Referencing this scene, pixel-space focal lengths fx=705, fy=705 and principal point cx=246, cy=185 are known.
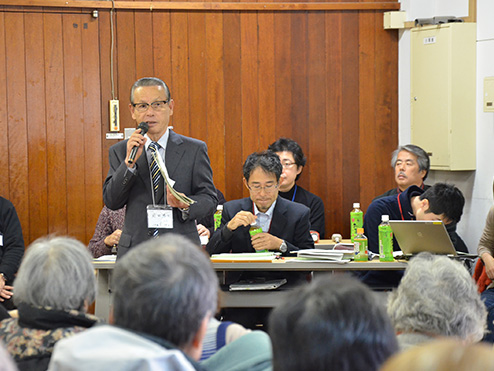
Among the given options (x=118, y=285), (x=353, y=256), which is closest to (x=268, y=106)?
(x=353, y=256)

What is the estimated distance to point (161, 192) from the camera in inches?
134

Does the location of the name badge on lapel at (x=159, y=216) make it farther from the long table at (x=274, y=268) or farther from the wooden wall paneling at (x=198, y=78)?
the wooden wall paneling at (x=198, y=78)

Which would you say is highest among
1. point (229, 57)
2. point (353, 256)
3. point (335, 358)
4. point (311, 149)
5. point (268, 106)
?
point (229, 57)

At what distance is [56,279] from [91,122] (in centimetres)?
413

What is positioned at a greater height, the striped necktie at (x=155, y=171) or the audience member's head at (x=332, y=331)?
the striped necktie at (x=155, y=171)

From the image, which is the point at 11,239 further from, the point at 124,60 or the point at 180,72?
the point at 180,72

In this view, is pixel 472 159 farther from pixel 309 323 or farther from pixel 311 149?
pixel 309 323

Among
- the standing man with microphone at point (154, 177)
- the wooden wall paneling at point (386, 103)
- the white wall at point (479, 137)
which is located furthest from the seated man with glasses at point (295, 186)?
the standing man with microphone at point (154, 177)

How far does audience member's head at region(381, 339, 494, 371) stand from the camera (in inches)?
33.1

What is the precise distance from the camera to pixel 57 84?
583 centimetres

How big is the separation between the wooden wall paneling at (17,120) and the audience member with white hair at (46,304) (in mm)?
4057

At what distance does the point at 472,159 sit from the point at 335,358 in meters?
4.70

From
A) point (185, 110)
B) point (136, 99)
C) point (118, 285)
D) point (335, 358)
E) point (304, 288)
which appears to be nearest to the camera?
point (335, 358)

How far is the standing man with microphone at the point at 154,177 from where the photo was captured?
10.9 ft
